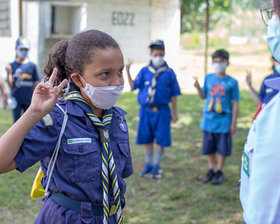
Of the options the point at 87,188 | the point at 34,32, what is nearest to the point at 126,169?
the point at 87,188

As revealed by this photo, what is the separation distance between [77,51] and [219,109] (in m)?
3.54

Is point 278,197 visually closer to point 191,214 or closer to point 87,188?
point 87,188

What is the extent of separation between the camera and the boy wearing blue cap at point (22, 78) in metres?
6.33

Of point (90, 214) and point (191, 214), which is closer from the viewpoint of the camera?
point (90, 214)

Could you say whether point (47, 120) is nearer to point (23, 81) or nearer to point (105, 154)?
point (105, 154)

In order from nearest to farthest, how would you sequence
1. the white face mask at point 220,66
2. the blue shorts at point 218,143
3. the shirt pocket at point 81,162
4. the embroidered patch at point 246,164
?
the embroidered patch at point 246,164 → the shirt pocket at point 81,162 → the white face mask at point 220,66 → the blue shorts at point 218,143

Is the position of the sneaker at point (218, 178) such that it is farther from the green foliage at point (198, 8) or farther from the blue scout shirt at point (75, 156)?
the green foliage at point (198, 8)

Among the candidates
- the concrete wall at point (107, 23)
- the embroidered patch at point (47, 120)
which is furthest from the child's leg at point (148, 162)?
the concrete wall at point (107, 23)

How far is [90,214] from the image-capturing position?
6.59 feet

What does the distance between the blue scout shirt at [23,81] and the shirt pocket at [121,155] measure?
4.45 m

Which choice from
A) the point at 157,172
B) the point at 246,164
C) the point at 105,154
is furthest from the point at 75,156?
the point at 157,172

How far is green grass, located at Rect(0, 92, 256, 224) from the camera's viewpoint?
4.38 meters

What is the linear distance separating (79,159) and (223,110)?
3637 mm

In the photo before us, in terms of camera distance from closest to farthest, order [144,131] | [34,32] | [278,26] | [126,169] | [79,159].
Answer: [278,26] → [79,159] → [126,169] → [144,131] → [34,32]
